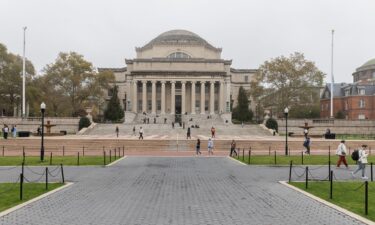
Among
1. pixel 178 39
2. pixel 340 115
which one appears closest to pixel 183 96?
pixel 178 39

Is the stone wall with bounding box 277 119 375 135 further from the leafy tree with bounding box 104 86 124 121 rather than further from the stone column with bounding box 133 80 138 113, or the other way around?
the stone column with bounding box 133 80 138 113

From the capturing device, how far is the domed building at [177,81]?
95188 millimetres

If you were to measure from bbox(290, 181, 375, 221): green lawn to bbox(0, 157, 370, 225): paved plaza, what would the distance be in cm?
73

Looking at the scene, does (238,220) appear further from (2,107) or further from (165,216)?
(2,107)

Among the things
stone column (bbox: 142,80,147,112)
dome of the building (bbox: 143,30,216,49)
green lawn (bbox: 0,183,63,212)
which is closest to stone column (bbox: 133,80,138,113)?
stone column (bbox: 142,80,147,112)

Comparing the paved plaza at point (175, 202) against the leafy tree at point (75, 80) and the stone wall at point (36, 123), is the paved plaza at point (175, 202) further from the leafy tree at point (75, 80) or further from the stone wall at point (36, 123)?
the leafy tree at point (75, 80)

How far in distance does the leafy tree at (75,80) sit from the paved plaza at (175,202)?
2361 inches

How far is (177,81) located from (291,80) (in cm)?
2835

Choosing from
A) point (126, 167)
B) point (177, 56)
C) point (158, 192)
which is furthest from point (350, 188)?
point (177, 56)

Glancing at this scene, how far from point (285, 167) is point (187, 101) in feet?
244

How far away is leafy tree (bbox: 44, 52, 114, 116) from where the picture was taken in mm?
79000

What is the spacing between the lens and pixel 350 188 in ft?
55.0

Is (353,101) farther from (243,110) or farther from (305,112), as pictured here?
(243,110)

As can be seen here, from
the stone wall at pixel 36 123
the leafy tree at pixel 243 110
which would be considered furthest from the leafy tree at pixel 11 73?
the leafy tree at pixel 243 110
